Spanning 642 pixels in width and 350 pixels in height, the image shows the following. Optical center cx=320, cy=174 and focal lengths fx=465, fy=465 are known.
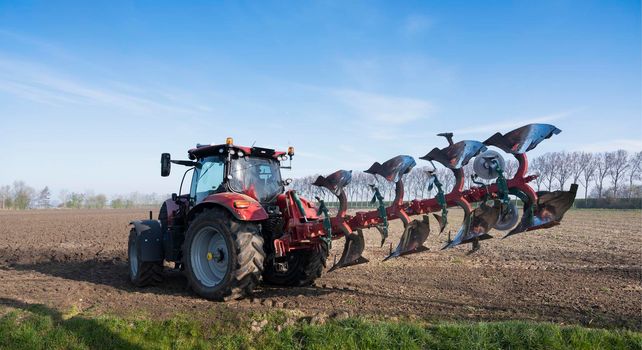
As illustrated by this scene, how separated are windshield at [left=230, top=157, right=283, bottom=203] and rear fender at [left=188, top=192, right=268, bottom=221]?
1.64 feet

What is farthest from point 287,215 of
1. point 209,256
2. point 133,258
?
point 133,258

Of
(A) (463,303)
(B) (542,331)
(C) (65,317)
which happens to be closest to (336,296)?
(A) (463,303)

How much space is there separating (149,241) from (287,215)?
103 inches

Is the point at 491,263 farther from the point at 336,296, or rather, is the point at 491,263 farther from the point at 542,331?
the point at 542,331

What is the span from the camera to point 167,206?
8383 mm

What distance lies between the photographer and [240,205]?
6320mm

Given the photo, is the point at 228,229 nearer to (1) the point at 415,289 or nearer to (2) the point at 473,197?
(1) the point at 415,289

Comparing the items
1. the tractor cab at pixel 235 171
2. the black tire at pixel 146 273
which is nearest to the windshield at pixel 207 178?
the tractor cab at pixel 235 171

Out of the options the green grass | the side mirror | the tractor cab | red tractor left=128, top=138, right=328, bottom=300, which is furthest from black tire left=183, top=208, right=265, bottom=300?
the side mirror

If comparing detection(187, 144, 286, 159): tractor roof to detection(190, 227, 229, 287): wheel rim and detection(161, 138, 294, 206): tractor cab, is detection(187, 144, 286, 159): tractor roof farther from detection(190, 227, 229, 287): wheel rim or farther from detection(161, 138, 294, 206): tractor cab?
detection(190, 227, 229, 287): wheel rim

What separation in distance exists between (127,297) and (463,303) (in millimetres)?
4635

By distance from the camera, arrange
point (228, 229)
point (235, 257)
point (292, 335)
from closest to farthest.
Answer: point (292, 335), point (235, 257), point (228, 229)

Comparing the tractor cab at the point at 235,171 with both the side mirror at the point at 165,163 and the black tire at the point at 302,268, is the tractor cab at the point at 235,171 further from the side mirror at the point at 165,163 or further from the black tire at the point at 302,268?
the black tire at the point at 302,268

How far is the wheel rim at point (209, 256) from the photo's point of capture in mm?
6742
